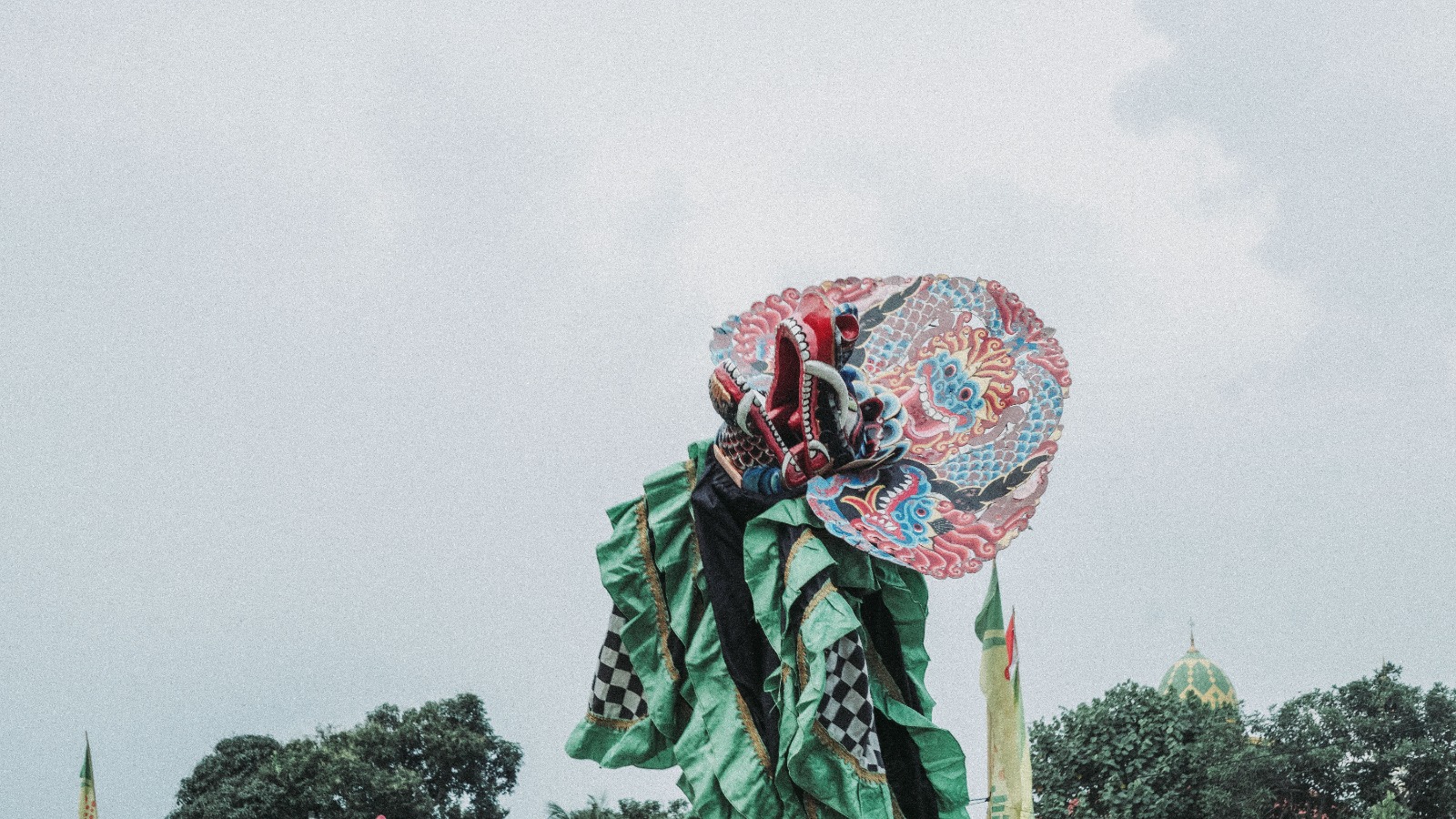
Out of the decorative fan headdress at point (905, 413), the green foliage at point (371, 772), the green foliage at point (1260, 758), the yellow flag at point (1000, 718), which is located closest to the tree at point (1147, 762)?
the green foliage at point (1260, 758)

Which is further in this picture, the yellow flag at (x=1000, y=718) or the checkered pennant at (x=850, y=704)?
the yellow flag at (x=1000, y=718)

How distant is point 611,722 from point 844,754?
1.94 m

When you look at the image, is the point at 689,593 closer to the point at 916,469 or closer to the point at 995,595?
the point at 916,469

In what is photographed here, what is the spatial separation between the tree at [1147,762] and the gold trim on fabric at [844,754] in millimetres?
16775

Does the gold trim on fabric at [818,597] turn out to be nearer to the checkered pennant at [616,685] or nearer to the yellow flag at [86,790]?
the checkered pennant at [616,685]

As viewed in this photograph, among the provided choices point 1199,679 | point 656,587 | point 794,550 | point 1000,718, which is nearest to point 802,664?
point 794,550

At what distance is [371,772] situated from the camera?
88.2 ft

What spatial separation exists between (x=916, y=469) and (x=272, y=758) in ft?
63.2

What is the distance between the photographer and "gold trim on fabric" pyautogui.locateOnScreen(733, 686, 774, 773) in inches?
416

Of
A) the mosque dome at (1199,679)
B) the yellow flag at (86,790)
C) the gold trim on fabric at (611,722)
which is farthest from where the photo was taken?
the mosque dome at (1199,679)

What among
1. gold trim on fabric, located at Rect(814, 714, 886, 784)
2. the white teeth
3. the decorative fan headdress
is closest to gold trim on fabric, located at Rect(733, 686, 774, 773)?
gold trim on fabric, located at Rect(814, 714, 886, 784)

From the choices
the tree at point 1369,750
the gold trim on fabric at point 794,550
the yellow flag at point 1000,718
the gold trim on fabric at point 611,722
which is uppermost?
the tree at point 1369,750

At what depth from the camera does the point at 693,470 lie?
1156cm

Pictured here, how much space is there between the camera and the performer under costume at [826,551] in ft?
34.5
